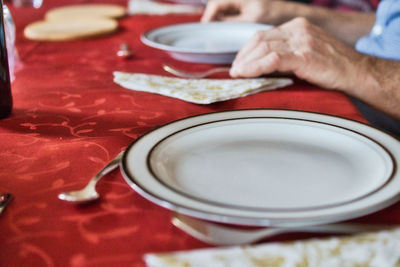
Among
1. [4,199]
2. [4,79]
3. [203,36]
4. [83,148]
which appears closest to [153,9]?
[203,36]

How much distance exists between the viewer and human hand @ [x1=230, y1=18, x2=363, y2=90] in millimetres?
793

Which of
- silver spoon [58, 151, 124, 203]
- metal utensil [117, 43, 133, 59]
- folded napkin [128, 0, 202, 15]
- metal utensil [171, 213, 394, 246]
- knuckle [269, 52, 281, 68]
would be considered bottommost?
folded napkin [128, 0, 202, 15]

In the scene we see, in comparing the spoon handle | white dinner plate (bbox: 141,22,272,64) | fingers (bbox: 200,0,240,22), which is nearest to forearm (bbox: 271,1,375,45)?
fingers (bbox: 200,0,240,22)

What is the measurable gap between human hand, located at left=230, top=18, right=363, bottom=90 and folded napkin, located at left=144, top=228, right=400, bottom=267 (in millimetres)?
488

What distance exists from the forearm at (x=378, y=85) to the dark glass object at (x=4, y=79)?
1.85 feet

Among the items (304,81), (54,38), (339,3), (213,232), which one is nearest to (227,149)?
(213,232)

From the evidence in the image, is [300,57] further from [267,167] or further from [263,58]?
[267,167]

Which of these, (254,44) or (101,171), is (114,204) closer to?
(101,171)

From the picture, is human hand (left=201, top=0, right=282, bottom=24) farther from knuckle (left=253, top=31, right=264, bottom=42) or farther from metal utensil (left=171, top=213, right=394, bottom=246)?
metal utensil (left=171, top=213, right=394, bottom=246)

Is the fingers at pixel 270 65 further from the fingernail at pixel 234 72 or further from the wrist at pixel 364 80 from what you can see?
the wrist at pixel 364 80

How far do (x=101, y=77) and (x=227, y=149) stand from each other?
1.39ft

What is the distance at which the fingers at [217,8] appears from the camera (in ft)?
4.31

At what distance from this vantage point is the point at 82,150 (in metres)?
0.54

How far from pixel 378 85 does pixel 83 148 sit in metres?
0.58
